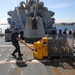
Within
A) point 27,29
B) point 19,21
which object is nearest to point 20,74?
point 27,29

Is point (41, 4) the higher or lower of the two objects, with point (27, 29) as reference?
higher

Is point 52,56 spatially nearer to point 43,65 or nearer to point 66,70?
point 43,65

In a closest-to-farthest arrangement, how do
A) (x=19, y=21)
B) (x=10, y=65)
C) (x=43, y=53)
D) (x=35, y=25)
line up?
(x=10, y=65), (x=43, y=53), (x=35, y=25), (x=19, y=21)

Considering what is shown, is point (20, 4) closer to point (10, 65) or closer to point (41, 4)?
point (41, 4)

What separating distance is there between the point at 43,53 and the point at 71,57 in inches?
67.0

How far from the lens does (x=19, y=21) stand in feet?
124

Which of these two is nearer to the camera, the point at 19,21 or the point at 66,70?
the point at 66,70

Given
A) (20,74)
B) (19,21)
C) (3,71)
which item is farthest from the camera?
(19,21)

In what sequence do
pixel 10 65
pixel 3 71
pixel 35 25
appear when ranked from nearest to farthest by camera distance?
1. pixel 3 71
2. pixel 10 65
3. pixel 35 25

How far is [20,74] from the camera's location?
866 centimetres

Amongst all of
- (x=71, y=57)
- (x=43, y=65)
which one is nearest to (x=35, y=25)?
(x=71, y=57)

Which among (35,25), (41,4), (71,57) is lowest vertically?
(71,57)

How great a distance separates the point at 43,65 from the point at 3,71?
2129 millimetres

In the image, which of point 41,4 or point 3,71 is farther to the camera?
point 41,4
